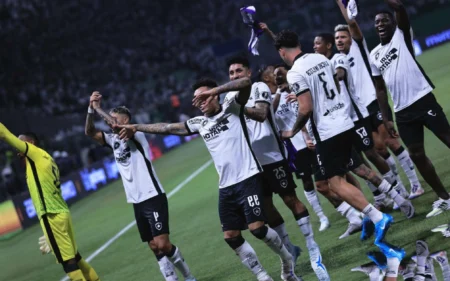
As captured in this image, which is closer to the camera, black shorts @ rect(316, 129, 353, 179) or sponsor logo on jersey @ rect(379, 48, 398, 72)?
black shorts @ rect(316, 129, 353, 179)

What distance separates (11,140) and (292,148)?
13.0 feet

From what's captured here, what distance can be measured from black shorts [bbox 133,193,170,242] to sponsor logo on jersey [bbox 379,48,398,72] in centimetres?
315

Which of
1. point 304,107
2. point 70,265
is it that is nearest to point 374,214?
point 304,107

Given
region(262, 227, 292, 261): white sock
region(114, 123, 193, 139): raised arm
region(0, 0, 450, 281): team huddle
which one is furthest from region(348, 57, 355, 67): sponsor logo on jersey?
region(262, 227, 292, 261): white sock

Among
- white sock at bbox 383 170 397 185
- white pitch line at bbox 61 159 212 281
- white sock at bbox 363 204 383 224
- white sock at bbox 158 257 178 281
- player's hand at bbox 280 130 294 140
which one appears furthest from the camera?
white pitch line at bbox 61 159 212 281

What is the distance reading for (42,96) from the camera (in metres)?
38.8

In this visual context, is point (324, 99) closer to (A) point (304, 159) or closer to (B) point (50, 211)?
(A) point (304, 159)

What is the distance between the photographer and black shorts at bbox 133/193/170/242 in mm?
10172

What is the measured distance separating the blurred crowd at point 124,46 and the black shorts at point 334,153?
25910 millimetres

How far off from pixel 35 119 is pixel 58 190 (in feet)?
81.9

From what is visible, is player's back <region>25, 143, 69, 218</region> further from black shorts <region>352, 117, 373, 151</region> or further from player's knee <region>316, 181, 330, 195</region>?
black shorts <region>352, 117, 373, 151</region>

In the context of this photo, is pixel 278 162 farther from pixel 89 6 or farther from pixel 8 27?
pixel 89 6

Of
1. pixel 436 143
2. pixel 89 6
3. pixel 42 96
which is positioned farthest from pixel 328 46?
pixel 89 6

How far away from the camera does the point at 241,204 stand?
856cm
